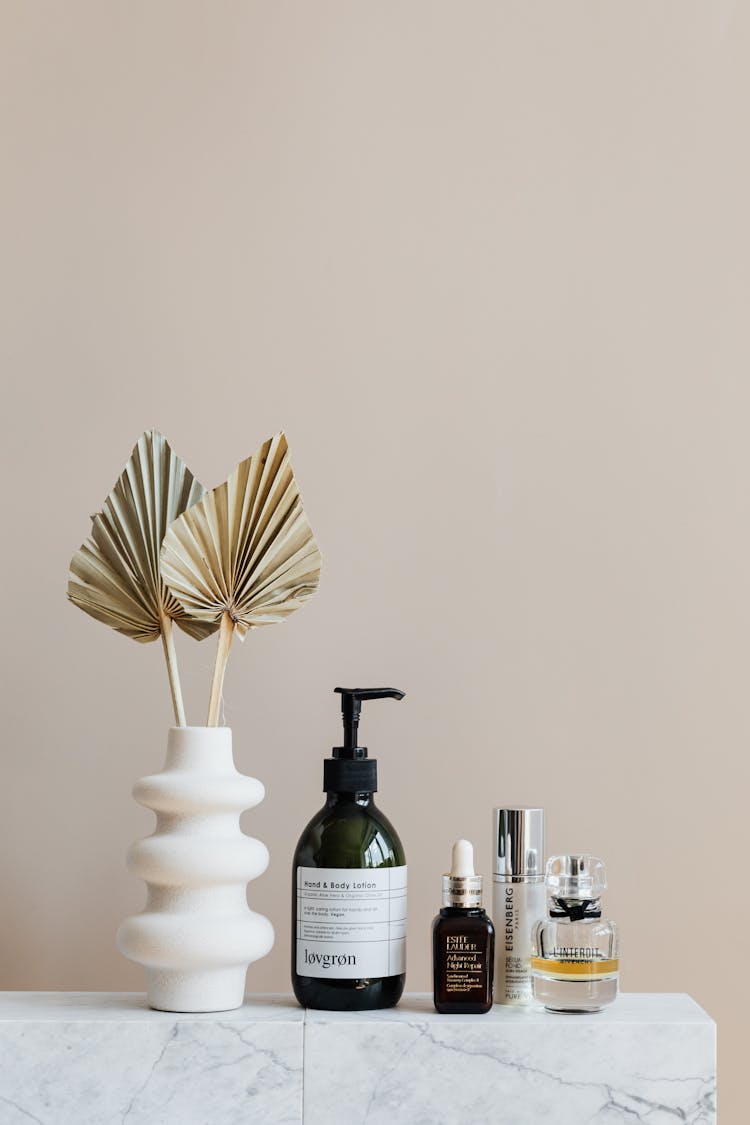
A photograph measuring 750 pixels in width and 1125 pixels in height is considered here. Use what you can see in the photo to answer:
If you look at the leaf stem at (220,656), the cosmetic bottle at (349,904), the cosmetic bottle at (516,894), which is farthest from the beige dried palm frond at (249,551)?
the cosmetic bottle at (516,894)

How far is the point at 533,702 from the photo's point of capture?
0.92m

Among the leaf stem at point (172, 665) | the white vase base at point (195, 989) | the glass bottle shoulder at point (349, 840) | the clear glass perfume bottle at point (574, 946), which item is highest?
the leaf stem at point (172, 665)

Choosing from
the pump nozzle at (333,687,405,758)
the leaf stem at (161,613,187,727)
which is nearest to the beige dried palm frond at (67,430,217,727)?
the leaf stem at (161,613,187,727)

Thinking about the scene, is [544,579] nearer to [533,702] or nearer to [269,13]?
[533,702]

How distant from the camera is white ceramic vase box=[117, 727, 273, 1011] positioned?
2.42 feet

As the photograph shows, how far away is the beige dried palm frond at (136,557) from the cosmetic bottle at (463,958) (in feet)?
0.77

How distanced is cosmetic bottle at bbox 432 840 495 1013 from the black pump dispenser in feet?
0.29

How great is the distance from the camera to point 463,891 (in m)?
0.76

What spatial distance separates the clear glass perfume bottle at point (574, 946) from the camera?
2.43 feet

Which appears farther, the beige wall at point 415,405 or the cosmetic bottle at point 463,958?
the beige wall at point 415,405

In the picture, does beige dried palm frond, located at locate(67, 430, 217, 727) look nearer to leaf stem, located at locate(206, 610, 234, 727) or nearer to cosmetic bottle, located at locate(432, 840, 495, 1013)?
leaf stem, located at locate(206, 610, 234, 727)

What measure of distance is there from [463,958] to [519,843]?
0.09m

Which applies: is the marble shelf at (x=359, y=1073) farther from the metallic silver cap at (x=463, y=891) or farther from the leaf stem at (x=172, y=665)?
the leaf stem at (x=172, y=665)

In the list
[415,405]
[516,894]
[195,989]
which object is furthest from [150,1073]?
[415,405]
